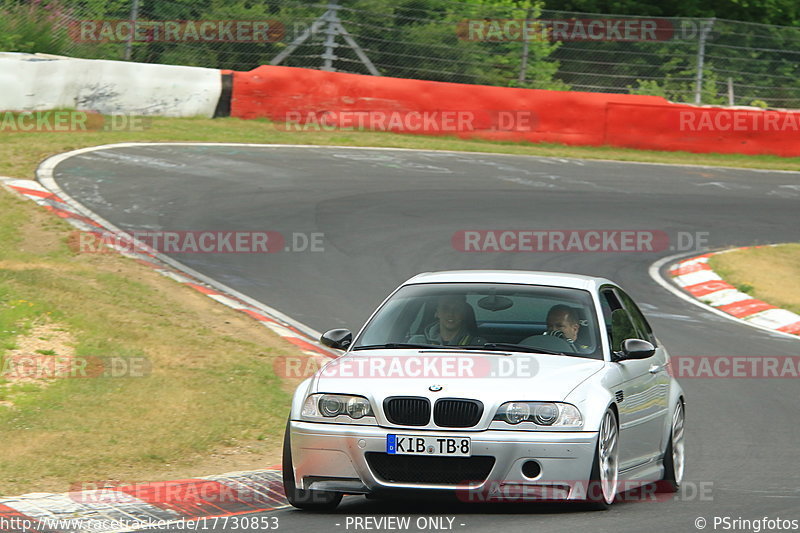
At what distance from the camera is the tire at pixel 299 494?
22.8 ft

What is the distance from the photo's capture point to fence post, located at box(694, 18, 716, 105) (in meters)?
25.8

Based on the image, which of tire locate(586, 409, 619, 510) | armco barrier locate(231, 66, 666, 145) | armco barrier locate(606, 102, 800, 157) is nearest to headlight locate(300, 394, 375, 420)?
tire locate(586, 409, 619, 510)

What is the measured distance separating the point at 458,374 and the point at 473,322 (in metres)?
1.00

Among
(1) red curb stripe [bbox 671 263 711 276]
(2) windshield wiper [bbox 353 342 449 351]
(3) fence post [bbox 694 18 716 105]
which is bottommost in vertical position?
(1) red curb stripe [bbox 671 263 711 276]

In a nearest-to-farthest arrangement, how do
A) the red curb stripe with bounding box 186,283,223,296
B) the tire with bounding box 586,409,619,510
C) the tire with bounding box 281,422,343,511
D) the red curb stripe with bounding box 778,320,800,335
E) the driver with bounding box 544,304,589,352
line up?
the tire with bounding box 586,409,619,510 → the tire with bounding box 281,422,343,511 → the driver with bounding box 544,304,589,352 → the red curb stripe with bounding box 186,283,223,296 → the red curb stripe with bounding box 778,320,800,335

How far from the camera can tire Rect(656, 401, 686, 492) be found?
8172 mm

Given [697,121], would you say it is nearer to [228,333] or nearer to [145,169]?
[145,169]

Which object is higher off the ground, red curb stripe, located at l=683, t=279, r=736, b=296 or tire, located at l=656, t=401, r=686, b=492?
tire, located at l=656, t=401, r=686, b=492

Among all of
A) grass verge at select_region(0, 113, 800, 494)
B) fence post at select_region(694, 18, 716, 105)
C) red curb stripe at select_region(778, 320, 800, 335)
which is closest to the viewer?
grass verge at select_region(0, 113, 800, 494)

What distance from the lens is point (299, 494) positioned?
274 inches

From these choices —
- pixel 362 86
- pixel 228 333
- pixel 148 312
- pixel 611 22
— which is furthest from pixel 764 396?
pixel 611 22

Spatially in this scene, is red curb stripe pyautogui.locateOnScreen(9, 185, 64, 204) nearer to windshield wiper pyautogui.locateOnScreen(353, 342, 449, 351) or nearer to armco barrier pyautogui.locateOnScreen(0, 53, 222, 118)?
armco barrier pyautogui.locateOnScreen(0, 53, 222, 118)

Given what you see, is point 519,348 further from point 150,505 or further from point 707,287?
point 707,287

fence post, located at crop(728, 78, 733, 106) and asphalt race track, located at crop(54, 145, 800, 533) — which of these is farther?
fence post, located at crop(728, 78, 733, 106)
